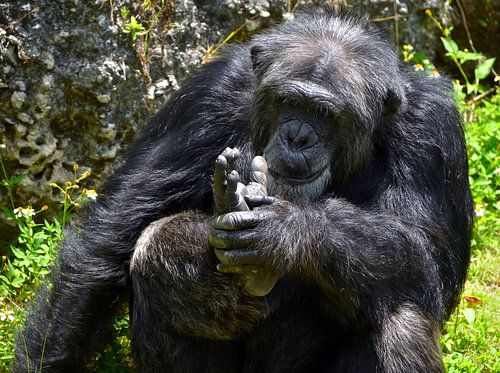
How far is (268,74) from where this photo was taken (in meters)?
6.61

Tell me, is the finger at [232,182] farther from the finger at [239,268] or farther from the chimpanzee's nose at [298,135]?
the chimpanzee's nose at [298,135]

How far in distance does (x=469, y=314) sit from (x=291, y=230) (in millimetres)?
2577

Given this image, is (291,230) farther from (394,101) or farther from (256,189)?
(394,101)

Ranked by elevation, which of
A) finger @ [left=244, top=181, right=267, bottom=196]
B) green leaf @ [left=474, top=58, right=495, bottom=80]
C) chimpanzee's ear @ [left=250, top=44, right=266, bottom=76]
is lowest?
green leaf @ [left=474, top=58, right=495, bottom=80]

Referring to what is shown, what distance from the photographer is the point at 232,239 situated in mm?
5859

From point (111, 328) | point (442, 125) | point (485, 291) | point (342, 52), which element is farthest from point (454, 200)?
point (111, 328)

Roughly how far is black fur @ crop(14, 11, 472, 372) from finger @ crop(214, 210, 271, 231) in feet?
0.10

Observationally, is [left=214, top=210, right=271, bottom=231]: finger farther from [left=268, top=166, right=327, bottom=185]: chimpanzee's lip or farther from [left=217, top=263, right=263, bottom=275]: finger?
[left=268, top=166, right=327, bottom=185]: chimpanzee's lip

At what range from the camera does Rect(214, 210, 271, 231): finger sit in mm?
5789

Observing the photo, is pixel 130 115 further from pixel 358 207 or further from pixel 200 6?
pixel 358 207

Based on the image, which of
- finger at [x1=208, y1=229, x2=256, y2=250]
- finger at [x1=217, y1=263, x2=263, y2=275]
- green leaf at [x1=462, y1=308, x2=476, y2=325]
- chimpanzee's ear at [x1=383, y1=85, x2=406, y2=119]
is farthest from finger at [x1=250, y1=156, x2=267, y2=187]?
green leaf at [x1=462, y1=308, x2=476, y2=325]

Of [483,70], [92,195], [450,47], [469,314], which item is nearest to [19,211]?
[92,195]

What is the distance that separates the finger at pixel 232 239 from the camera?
5.85 m

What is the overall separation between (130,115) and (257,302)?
278 centimetres
